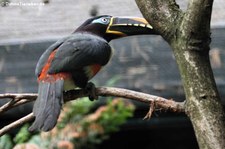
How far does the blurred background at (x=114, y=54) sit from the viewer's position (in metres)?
2.58

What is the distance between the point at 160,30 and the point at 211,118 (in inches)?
11.5

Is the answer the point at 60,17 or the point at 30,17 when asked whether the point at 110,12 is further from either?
the point at 30,17

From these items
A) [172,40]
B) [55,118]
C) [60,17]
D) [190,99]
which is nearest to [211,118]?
[190,99]

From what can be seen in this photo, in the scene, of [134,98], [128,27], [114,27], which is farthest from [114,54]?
[134,98]

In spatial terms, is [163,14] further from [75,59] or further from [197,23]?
[75,59]

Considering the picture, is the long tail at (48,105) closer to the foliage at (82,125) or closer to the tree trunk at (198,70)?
the tree trunk at (198,70)

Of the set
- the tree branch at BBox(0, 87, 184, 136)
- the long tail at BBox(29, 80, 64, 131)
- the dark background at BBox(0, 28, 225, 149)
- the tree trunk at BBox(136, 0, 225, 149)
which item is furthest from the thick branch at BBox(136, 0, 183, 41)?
the dark background at BBox(0, 28, 225, 149)

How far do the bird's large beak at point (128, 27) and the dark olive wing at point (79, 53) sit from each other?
0.09 m

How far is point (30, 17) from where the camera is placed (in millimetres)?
2781

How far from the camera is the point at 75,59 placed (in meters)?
1.92

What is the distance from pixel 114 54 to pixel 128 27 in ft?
1.88

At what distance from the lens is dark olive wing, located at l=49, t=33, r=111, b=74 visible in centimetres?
189

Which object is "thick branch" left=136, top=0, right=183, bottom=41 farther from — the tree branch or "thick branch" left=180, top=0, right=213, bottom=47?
the tree branch

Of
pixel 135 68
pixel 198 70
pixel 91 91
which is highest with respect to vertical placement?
pixel 198 70
